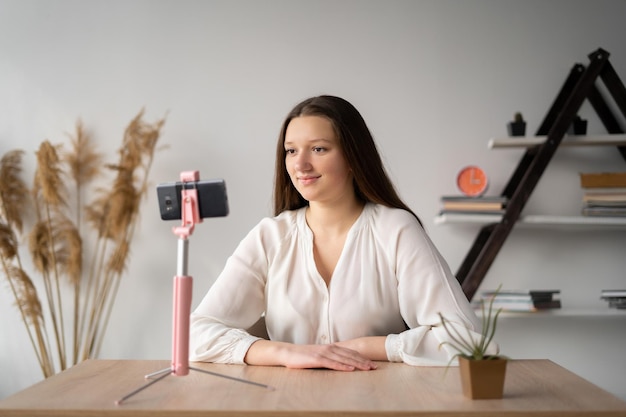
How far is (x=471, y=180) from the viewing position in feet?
12.7

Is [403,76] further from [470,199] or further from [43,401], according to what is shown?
[43,401]

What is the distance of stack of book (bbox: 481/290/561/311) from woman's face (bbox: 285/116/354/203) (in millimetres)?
1880

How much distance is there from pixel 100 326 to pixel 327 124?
8.27 feet

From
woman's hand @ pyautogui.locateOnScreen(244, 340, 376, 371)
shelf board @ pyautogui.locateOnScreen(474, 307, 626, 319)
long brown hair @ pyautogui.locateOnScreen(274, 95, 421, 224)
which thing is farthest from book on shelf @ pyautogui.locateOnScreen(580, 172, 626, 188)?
woman's hand @ pyautogui.locateOnScreen(244, 340, 376, 371)

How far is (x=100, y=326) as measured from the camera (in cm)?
402

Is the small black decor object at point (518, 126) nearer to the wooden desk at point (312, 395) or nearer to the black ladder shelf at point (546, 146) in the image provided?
the black ladder shelf at point (546, 146)

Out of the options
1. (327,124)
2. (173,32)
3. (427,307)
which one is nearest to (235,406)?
(427,307)

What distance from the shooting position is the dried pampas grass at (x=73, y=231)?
12.6ft

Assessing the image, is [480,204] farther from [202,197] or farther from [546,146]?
[202,197]

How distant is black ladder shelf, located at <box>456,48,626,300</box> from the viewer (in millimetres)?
3609

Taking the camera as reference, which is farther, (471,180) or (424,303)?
(471,180)

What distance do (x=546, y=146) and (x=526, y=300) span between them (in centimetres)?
78

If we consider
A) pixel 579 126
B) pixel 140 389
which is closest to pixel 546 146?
pixel 579 126

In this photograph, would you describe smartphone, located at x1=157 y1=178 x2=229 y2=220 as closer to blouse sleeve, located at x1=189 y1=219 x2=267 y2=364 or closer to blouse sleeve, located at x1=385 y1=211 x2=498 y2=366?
blouse sleeve, located at x1=189 y1=219 x2=267 y2=364
